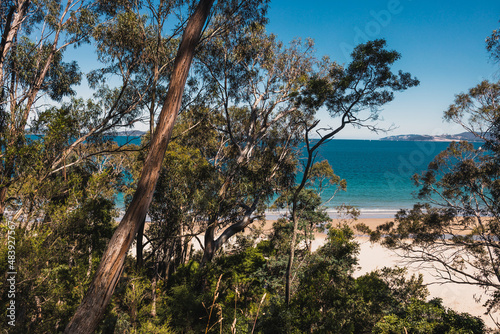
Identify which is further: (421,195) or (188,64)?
(421,195)

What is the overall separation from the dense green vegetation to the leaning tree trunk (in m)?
0.03

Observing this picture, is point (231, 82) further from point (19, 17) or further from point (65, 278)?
point (65, 278)

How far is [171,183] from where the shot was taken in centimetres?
883

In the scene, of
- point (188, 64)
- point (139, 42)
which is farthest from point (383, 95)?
point (139, 42)

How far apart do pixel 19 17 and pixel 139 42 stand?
2634mm

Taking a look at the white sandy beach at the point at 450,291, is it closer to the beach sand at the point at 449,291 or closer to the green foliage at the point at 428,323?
the beach sand at the point at 449,291

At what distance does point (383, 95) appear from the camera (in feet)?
26.3

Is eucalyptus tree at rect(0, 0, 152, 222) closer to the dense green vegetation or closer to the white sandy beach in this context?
the dense green vegetation

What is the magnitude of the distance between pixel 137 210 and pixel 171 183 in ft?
16.7

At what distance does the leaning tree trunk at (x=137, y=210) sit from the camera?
3.30 metres

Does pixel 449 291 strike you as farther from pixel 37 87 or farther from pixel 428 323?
pixel 37 87

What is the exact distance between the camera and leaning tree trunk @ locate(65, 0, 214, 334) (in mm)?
3303

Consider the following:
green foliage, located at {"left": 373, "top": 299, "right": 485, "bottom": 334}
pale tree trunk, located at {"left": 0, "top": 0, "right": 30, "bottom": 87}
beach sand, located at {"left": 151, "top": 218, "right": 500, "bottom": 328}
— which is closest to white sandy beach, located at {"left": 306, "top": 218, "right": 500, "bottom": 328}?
beach sand, located at {"left": 151, "top": 218, "right": 500, "bottom": 328}

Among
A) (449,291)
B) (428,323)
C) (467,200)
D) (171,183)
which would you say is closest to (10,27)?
(171,183)
